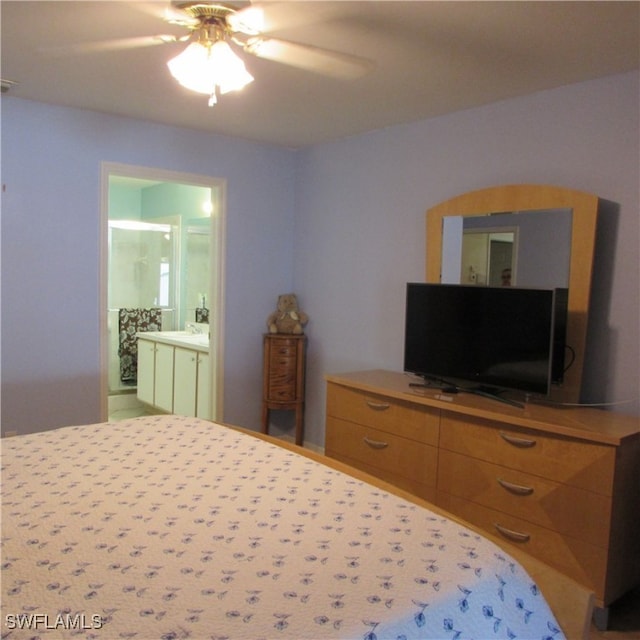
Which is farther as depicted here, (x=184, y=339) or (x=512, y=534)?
(x=184, y=339)

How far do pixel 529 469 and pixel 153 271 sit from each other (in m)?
4.69

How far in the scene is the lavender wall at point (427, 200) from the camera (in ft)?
8.89

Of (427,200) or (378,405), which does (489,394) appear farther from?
(427,200)

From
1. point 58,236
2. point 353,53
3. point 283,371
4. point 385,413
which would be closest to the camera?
point 353,53

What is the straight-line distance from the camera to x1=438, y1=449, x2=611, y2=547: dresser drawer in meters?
2.34

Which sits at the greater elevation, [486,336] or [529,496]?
[486,336]

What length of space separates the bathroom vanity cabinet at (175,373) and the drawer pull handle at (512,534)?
2397 mm

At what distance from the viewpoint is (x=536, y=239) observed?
295 cm

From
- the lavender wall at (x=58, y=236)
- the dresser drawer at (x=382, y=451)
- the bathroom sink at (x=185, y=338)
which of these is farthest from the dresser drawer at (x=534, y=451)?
the bathroom sink at (x=185, y=338)

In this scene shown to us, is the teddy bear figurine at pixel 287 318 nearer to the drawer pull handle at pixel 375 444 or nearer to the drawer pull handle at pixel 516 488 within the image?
the drawer pull handle at pixel 375 444

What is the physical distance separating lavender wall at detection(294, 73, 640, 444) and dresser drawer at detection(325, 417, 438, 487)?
0.63 m

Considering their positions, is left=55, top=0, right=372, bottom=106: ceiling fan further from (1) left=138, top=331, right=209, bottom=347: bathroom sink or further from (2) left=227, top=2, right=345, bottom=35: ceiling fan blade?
(1) left=138, top=331, right=209, bottom=347: bathroom sink

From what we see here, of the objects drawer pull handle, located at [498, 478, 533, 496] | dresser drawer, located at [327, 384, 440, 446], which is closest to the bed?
drawer pull handle, located at [498, 478, 533, 496]

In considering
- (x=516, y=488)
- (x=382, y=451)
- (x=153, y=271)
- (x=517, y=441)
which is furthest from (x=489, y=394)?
(x=153, y=271)
